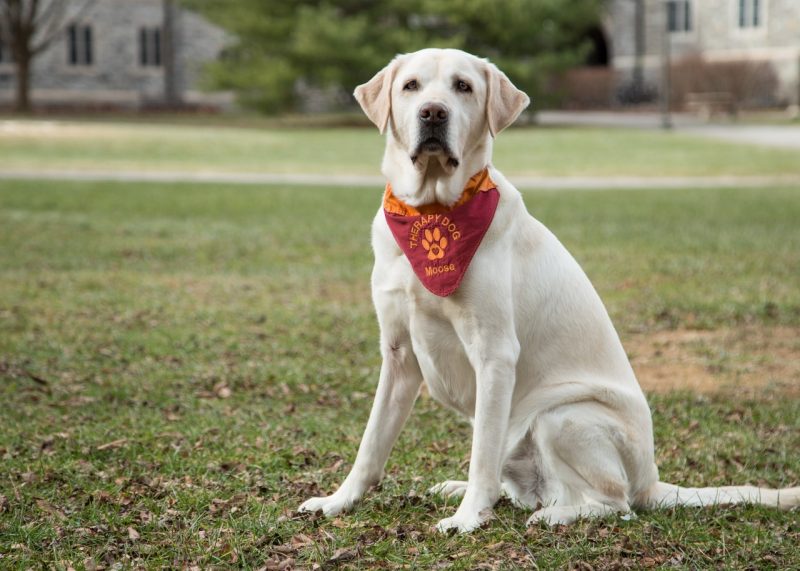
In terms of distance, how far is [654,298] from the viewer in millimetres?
9133

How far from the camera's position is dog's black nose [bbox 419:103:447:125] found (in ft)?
13.0

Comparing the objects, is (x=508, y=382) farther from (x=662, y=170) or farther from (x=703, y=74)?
(x=703, y=74)

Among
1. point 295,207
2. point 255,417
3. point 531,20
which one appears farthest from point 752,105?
point 255,417

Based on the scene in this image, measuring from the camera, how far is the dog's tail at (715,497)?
4.36 meters

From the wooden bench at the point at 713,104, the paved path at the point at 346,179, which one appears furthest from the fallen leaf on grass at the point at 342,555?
the wooden bench at the point at 713,104

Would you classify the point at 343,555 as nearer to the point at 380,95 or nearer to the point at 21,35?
the point at 380,95

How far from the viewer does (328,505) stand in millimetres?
4359

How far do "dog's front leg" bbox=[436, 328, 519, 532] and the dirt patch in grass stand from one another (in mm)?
2767

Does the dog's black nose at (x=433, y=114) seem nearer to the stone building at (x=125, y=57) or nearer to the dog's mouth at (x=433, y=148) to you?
the dog's mouth at (x=433, y=148)

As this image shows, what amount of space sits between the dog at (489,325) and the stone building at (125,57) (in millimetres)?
45986

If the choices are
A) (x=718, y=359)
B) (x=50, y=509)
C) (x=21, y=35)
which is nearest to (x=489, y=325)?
(x=50, y=509)

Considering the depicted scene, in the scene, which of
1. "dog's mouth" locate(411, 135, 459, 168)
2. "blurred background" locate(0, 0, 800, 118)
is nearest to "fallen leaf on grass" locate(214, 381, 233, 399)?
"dog's mouth" locate(411, 135, 459, 168)

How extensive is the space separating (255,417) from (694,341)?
3.52m

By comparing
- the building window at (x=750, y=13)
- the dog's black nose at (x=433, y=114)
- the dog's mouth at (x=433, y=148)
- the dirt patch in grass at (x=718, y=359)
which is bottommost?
the dirt patch in grass at (x=718, y=359)
